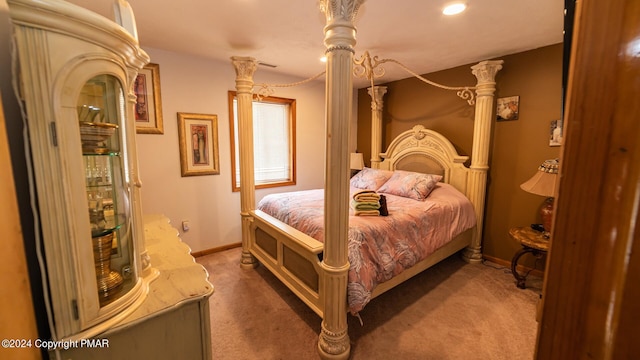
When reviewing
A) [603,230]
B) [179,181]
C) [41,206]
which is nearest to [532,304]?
[603,230]

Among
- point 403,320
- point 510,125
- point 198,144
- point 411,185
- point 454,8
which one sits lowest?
point 403,320

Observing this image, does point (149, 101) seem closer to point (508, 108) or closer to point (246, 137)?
point (246, 137)

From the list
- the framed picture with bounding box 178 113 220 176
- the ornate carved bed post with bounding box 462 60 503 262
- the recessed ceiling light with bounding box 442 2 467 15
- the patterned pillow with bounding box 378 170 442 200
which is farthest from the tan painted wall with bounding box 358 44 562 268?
the framed picture with bounding box 178 113 220 176

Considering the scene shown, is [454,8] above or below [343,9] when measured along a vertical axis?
above

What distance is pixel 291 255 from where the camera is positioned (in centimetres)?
223

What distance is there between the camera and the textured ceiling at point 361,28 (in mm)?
1841

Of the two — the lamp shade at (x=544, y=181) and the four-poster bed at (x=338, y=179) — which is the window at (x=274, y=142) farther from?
the lamp shade at (x=544, y=181)

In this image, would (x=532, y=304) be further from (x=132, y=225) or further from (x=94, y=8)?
(x=94, y=8)

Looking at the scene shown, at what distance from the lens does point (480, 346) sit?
186 centimetres

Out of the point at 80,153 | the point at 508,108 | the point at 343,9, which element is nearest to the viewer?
the point at 80,153

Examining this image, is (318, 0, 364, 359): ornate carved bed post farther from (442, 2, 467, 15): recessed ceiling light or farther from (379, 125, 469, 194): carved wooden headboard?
(379, 125, 469, 194): carved wooden headboard

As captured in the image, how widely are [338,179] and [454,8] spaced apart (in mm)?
1507

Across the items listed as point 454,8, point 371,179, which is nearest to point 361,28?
point 454,8

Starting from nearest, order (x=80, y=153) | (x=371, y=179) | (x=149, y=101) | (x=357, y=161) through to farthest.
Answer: (x=80, y=153) → (x=149, y=101) → (x=371, y=179) → (x=357, y=161)
